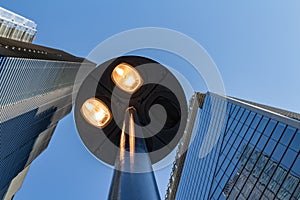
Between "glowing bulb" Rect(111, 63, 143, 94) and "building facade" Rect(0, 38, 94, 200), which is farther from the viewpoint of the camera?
"building facade" Rect(0, 38, 94, 200)

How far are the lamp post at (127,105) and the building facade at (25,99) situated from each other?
3969cm

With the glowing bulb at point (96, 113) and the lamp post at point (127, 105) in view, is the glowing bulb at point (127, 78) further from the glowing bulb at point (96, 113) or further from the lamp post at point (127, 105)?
the glowing bulb at point (96, 113)

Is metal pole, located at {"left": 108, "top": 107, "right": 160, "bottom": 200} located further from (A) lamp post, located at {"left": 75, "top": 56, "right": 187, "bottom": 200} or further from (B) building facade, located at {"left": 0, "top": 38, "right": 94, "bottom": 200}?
(B) building facade, located at {"left": 0, "top": 38, "right": 94, "bottom": 200}

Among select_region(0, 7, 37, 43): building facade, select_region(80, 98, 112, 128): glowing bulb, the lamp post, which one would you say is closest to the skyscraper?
the lamp post

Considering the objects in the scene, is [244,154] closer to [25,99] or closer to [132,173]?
[132,173]

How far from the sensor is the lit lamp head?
8641 mm

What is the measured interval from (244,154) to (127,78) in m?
29.6

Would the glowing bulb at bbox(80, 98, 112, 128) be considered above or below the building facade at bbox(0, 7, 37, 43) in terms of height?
above

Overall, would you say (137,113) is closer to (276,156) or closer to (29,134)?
(276,156)

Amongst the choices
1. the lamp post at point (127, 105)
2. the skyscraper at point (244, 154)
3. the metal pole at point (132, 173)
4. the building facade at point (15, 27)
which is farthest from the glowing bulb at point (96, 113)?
the building facade at point (15, 27)

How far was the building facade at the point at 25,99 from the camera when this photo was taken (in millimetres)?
50750

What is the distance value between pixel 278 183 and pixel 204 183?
21473 millimetres

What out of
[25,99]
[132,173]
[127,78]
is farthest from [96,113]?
[25,99]

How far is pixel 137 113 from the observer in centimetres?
858
